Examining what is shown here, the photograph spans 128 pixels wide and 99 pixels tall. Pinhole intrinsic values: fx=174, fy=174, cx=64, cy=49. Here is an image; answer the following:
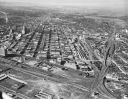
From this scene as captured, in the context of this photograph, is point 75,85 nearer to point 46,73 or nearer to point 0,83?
point 46,73

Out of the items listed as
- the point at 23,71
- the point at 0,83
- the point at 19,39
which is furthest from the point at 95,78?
the point at 19,39

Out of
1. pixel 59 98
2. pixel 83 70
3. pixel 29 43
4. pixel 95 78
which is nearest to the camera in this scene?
pixel 59 98

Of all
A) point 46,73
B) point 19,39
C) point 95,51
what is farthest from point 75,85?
point 19,39

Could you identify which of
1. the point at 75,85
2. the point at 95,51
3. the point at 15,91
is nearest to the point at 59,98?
the point at 75,85

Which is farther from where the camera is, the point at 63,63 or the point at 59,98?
the point at 63,63

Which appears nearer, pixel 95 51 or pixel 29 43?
pixel 95 51

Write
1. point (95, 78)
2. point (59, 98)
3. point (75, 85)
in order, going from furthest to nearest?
point (95, 78)
point (75, 85)
point (59, 98)

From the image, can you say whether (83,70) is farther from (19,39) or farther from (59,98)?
(19,39)

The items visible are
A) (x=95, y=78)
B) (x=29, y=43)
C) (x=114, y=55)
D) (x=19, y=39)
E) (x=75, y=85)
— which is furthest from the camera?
(x=19, y=39)

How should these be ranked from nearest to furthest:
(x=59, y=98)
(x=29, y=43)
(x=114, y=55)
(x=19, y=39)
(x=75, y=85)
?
(x=59, y=98)
(x=75, y=85)
(x=114, y=55)
(x=29, y=43)
(x=19, y=39)
